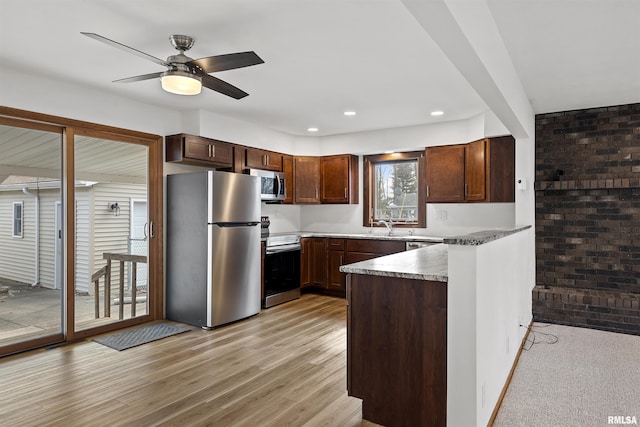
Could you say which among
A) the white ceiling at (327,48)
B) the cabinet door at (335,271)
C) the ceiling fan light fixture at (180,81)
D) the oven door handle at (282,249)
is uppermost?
the white ceiling at (327,48)

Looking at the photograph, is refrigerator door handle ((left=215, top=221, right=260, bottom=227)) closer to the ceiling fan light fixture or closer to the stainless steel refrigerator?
the stainless steel refrigerator

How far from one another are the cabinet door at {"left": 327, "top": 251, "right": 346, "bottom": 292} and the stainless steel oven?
45 cm

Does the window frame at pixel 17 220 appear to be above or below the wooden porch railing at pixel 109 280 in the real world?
above

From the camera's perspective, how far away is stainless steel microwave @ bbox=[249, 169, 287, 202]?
5104mm

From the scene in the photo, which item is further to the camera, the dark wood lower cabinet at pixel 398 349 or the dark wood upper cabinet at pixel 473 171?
the dark wood upper cabinet at pixel 473 171

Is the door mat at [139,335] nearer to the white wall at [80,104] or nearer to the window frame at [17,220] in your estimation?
the window frame at [17,220]

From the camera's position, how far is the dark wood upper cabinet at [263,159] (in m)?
5.04

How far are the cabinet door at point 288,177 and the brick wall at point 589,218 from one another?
3.18 metres

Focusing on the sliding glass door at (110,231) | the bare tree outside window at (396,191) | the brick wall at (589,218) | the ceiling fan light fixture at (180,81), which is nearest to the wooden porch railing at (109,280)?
the sliding glass door at (110,231)

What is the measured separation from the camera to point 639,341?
373 cm

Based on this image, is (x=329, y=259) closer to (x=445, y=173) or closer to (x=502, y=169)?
(x=445, y=173)

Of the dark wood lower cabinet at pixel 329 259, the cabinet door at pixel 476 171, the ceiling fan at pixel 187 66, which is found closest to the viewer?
the ceiling fan at pixel 187 66

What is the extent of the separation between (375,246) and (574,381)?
2.74 meters

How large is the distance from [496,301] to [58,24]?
126 inches
